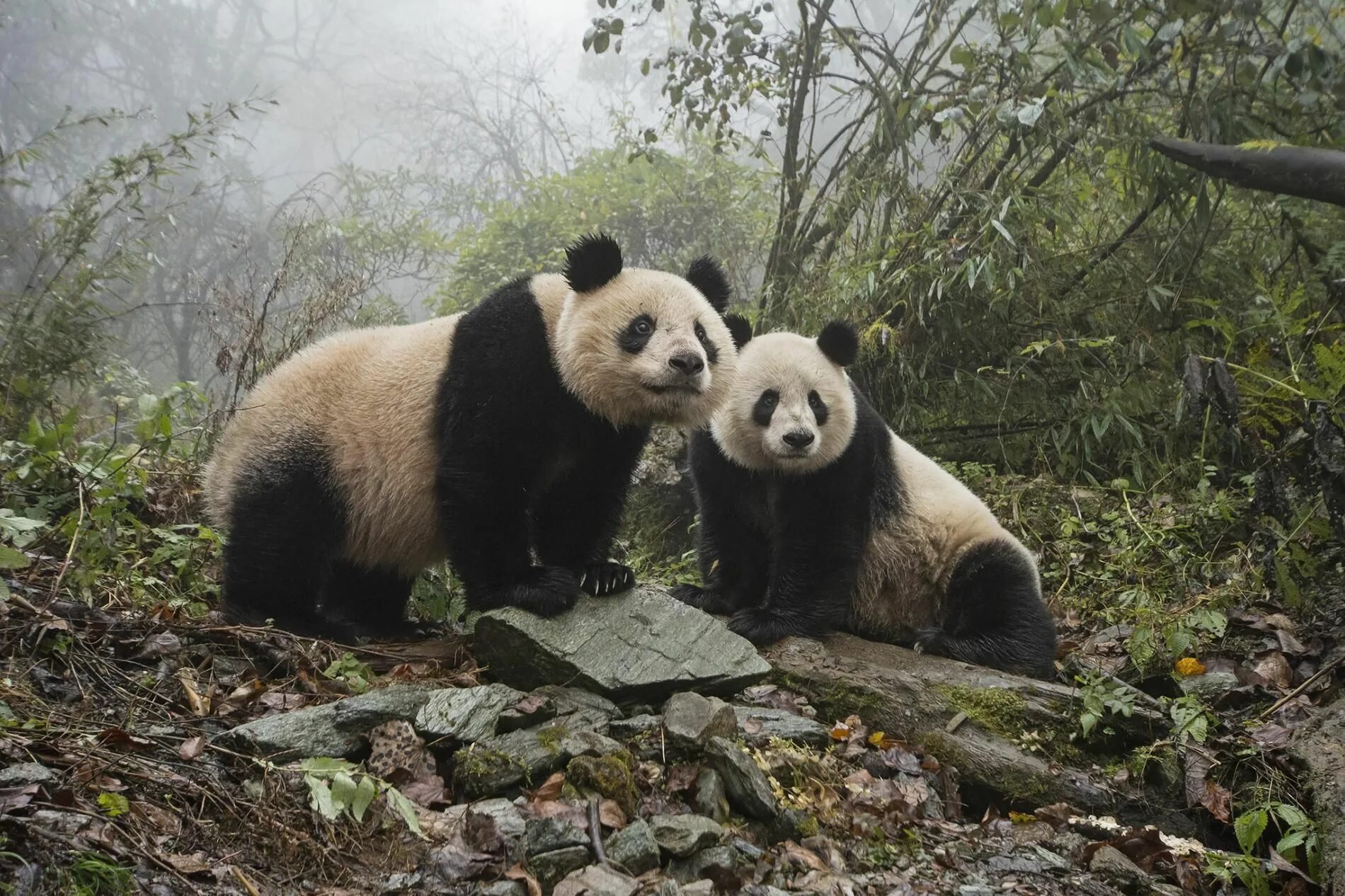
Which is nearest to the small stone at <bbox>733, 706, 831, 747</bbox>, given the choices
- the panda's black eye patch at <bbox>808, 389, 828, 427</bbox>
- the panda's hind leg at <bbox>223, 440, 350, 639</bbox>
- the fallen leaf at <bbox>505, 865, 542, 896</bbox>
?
the fallen leaf at <bbox>505, 865, 542, 896</bbox>

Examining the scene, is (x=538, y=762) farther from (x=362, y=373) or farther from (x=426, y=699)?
(x=362, y=373)

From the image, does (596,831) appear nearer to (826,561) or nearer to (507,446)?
(507,446)

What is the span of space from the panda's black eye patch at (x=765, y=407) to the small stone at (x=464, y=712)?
6.24 feet

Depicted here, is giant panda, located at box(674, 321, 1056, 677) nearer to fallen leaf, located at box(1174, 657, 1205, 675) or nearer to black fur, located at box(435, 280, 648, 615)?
fallen leaf, located at box(1174, 657, 1205, 675)

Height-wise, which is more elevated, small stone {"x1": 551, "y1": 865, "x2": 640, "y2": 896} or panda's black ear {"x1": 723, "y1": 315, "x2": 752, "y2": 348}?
panda's black ear {"x1": 723, "y1": 315, "x2": 752, "y2": 348}

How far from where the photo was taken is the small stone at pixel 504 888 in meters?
2.21

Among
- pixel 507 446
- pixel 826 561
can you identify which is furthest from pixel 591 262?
pixel 826 561

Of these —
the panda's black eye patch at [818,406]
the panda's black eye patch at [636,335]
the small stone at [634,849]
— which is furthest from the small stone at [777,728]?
the panda's black eye patch at [818,406]

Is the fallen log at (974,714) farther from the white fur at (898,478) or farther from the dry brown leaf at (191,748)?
the dry brown leaf at (191,748)

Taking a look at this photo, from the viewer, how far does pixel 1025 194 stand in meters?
6.49

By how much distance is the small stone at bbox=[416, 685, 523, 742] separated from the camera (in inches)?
115

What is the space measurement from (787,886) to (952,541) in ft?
8.35

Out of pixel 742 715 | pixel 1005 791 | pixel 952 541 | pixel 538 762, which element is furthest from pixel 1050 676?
pixel 538 762

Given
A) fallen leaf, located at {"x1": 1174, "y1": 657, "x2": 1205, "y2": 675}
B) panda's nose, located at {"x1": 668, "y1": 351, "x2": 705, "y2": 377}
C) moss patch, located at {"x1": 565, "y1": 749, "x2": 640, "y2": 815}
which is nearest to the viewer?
moss patch, located at {"x1": 565, "y1": 749, "x2": 640, "y2": 815}
